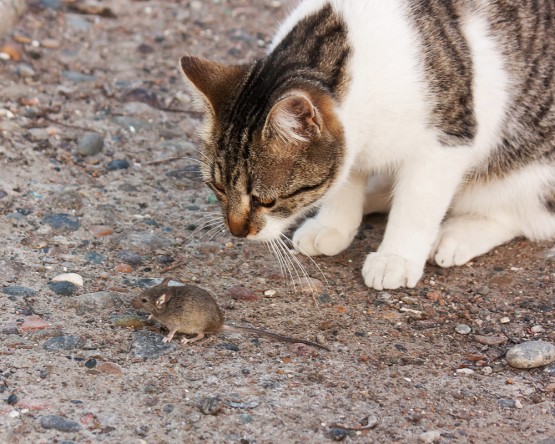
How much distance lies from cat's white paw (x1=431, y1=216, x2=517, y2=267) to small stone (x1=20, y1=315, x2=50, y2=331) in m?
2.14

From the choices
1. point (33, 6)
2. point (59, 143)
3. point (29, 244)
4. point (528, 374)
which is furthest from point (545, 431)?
point (33, 6)

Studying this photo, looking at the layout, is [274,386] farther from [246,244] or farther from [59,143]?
[59,143]

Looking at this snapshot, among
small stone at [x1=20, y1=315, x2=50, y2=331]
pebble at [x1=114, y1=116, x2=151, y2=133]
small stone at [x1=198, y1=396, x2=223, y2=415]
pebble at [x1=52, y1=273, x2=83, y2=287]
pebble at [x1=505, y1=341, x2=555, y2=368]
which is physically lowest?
pebble at [x1=114, y1=116, x2=151, y2=133]

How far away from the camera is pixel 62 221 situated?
4809 millimetres

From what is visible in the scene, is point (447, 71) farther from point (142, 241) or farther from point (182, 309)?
point (142, 241)

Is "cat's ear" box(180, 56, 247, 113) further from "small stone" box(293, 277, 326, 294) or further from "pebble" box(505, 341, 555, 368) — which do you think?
"pebble" box(505, 341, 555, 368)

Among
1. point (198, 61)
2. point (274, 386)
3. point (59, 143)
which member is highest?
point (198, 61)

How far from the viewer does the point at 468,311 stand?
14.6 ft

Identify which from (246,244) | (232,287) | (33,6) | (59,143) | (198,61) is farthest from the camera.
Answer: (33,6)

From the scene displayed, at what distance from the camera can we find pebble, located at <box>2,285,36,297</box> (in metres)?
4.12

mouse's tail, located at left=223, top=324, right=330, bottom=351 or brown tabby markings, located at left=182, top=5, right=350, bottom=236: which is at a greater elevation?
brown tabby markings, located at left=182, top=5, right=350, bottom=236

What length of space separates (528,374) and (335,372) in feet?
2.86

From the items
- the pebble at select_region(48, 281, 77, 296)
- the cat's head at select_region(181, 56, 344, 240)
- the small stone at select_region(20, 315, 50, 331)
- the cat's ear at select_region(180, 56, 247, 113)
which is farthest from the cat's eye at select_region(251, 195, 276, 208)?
the small stone at select_region(20, 315, 50, 331)

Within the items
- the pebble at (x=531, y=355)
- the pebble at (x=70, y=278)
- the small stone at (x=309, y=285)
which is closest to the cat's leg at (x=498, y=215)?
the small stone at (x=309, y=285)
